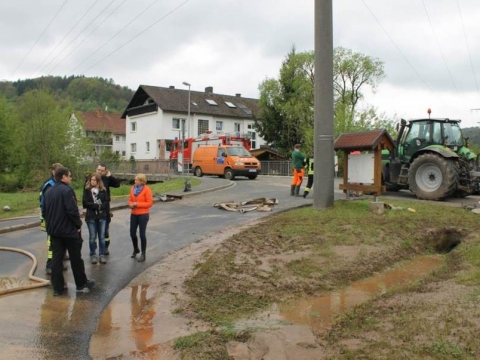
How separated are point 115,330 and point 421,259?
629cm

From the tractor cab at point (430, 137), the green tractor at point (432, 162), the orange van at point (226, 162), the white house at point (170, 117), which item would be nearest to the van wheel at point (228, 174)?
the orange van at point (226, 162)

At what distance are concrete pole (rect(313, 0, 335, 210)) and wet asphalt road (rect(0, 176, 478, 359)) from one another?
1539 mm

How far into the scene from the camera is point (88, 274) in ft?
26.6

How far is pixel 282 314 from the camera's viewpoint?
6.13 meters

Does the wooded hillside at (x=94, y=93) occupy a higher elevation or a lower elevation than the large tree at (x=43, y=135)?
higher

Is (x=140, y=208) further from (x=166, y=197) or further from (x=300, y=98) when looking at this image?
(x=300, y=98)

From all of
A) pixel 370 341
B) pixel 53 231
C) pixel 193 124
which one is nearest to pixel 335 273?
pixel 370 341

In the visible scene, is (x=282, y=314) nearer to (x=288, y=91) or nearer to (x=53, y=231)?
(x=53, y=231)

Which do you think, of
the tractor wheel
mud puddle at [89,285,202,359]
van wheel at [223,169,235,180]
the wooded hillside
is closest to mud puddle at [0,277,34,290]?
mud puddle at [89,285,202,359]

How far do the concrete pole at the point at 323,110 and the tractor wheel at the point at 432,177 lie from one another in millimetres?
3754

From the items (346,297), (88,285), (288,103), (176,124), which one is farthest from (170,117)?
(346,297)

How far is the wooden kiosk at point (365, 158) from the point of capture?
12008 mm

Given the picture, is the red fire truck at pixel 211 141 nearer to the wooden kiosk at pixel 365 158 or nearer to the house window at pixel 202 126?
the wooden kiosk at pixel 365 158

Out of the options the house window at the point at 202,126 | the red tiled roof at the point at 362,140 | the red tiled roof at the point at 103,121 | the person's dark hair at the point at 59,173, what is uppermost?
the red tiled roof at the point at 103,121
